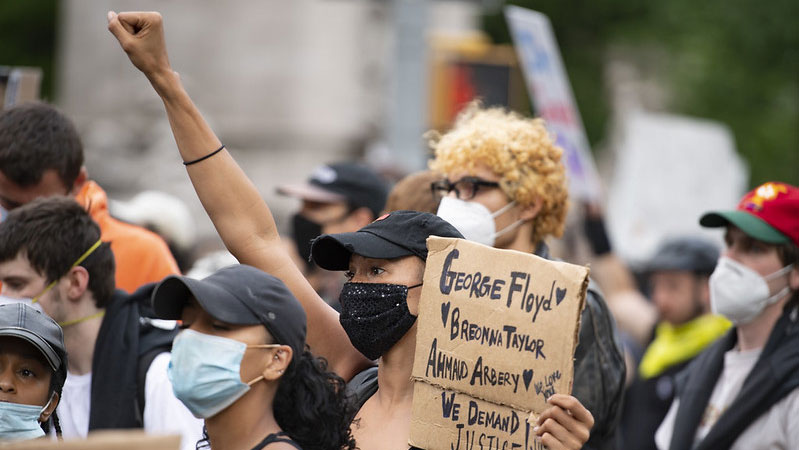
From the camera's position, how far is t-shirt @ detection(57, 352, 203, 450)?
4254mm

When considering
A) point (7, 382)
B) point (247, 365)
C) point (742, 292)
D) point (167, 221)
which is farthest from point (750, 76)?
point (247, 365)

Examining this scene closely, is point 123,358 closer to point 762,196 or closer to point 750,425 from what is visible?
point 750,425

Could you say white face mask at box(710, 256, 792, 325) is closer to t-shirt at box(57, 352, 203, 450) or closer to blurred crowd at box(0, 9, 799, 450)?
blurred crowd at box(0, 9, 799, 450)

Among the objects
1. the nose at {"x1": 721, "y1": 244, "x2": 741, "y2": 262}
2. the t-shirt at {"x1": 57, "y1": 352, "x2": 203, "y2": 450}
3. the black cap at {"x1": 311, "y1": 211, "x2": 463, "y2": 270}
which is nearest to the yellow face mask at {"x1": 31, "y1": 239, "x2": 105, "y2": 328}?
the t-shirt at {"x1": 57, "y1": 352, "x2": 203, "y2": 450}

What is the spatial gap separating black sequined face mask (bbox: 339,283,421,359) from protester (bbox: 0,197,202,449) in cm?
92

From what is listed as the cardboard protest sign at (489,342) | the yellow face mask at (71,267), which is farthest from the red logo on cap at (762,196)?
the yellow face mask at (71,267)

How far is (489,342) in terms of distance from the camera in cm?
363

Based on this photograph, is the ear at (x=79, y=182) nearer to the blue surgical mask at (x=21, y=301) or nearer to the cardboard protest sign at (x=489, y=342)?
the blue surgical mask at (x=21, y=301)

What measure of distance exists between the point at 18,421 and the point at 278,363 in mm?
985

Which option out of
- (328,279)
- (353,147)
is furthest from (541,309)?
(353,147)

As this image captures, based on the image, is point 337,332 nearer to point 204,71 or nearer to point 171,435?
point 171,435

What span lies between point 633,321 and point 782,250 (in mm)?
3741

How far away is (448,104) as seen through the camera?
35.1 ft

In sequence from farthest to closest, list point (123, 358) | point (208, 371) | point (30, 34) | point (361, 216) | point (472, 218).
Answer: point (30, 34) → point (361, 216) → point (472, 218) → point (123, 358) → point (208, 371)
